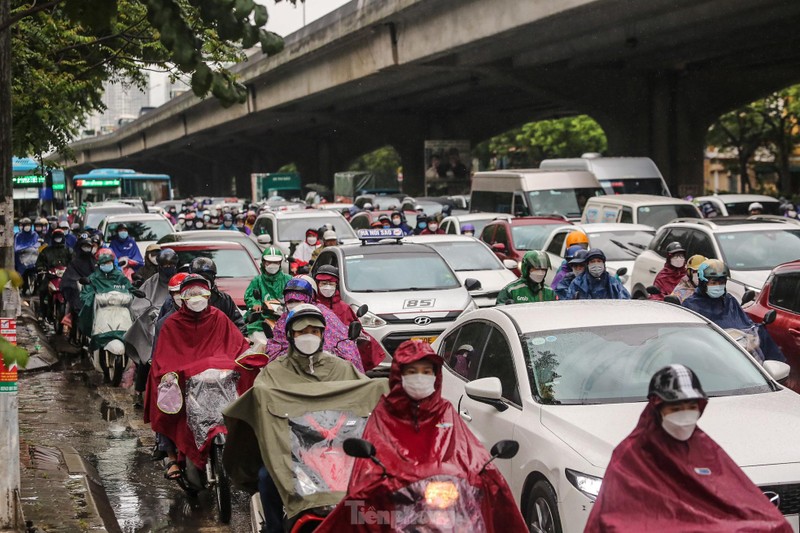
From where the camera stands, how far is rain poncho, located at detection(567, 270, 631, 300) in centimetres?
1238

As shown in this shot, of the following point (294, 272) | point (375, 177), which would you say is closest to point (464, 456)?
point (294, 272)

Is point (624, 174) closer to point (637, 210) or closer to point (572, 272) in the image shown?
point (637, 210)

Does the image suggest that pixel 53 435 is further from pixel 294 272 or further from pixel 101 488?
pixel 294 272

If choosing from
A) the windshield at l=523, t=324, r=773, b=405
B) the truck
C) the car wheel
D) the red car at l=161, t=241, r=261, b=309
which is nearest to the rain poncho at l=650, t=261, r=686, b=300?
the red car at l=161, t=241, r=261, b=309

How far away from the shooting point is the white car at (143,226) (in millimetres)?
23969

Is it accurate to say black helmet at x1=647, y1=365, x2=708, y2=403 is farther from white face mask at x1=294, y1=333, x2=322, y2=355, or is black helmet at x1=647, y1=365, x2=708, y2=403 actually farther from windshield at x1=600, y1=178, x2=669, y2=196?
windshield at x1=600, y1=178, x2=669, y2=196

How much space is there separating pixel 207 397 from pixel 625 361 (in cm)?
291

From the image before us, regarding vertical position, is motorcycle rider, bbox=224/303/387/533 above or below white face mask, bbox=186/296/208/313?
below

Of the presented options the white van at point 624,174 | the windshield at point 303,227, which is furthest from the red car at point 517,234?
the white van at point 624,174

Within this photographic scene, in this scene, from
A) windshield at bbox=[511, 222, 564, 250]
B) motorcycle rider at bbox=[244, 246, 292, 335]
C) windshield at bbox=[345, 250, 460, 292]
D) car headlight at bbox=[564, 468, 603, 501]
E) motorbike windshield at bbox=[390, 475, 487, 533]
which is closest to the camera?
motorbike windshield at bbox=[390, 475, 487, 533]

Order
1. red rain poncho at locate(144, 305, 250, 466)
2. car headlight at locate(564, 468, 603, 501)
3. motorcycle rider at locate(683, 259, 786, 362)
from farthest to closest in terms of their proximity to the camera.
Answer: motorcycle rider at locate(683, 259, 786, 362)
red rain poncho at locate(144, 305, 250, 466)
car headlight at locate(564, 468, 603, 501)

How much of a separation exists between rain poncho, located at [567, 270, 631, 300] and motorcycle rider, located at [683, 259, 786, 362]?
1819 mm

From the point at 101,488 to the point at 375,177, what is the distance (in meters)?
50.8

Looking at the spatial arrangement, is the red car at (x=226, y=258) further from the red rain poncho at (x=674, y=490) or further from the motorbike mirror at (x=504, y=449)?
the red rain poncho at (x=674, y=490)
